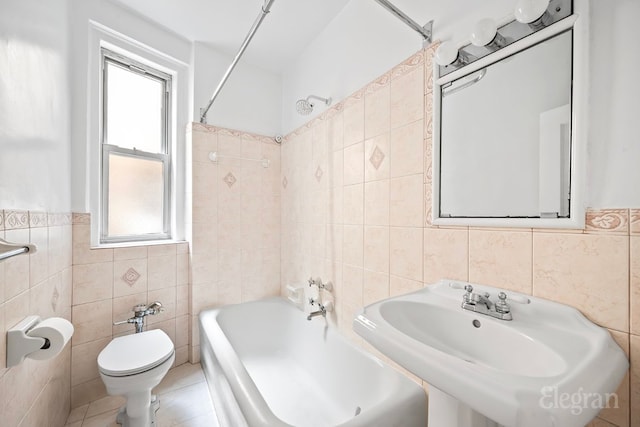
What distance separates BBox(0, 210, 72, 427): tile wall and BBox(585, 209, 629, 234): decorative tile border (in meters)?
1.78

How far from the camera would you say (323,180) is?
1826mm

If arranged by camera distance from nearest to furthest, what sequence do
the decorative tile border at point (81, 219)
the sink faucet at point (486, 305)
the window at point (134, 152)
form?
the sink faucet at point (486, 305) < the decorative tile border at point (81, 219) < the window at point (134, 152)

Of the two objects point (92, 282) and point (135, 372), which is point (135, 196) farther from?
point (135, 372)

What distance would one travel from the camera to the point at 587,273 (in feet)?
2.47

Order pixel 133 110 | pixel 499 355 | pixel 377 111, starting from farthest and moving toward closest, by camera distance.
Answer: pixel 133 110, pixel 377 111, pixel 499 355

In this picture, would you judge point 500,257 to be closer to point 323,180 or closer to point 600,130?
point 600,130

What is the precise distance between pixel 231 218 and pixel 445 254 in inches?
66.0

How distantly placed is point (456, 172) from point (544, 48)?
0.47m

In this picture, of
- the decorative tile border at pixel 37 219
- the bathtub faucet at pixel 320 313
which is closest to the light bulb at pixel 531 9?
the bathtub faucet at pixel 320 313

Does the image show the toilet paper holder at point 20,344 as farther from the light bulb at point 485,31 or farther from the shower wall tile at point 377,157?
the light bulb at point 485,31

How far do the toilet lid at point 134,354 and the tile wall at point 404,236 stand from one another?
1.01m

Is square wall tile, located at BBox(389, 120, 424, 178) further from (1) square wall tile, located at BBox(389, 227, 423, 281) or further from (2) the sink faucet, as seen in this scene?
(2) the sink faucet

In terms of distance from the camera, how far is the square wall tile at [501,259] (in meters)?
0.88

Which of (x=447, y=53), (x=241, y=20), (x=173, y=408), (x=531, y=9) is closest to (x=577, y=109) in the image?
(x=531, y=9)
